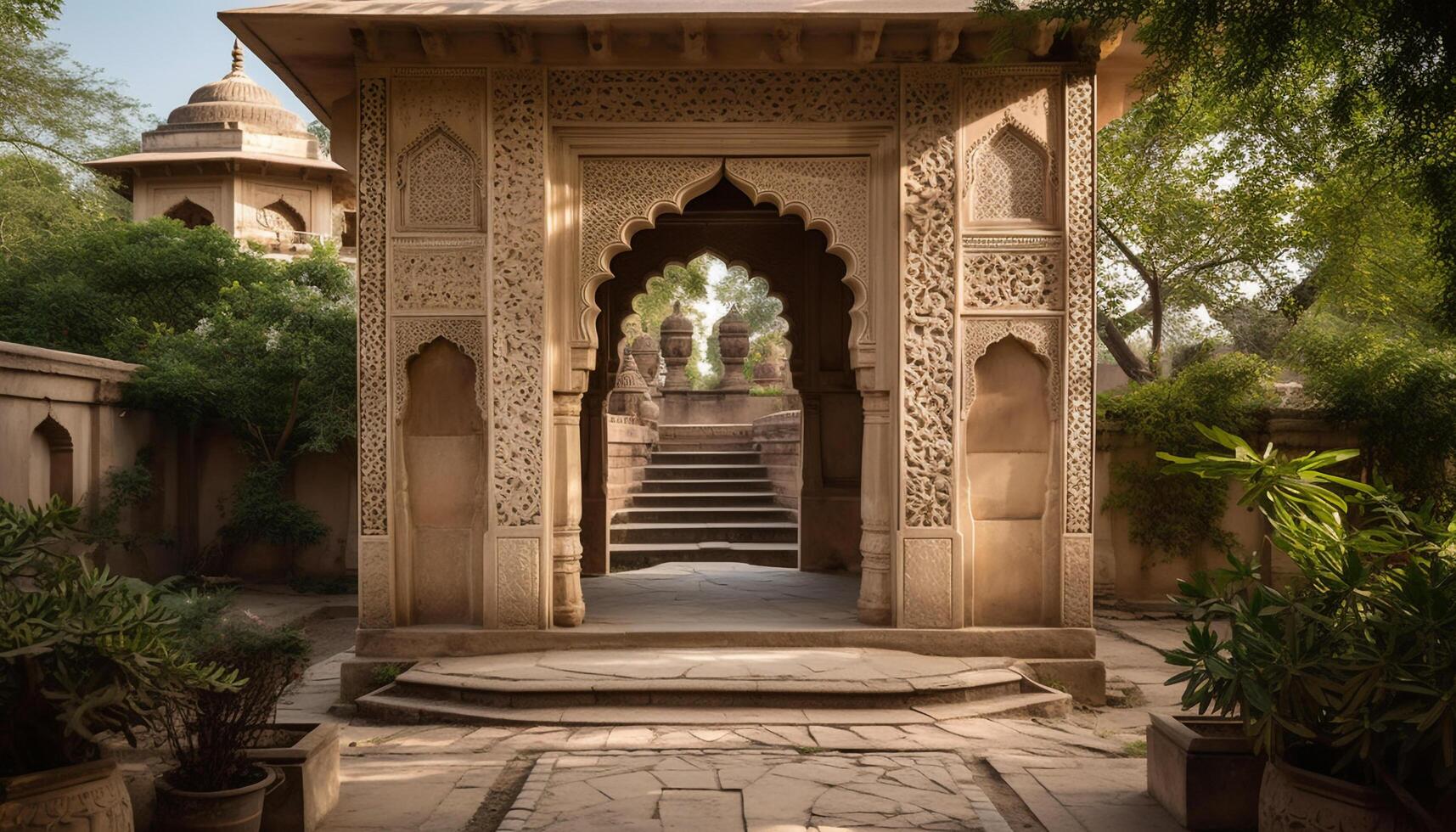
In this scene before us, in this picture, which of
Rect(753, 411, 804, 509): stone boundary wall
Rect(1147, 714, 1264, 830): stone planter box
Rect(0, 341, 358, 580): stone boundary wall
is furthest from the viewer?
Rect(753, 411, 804, 509): stone boundary wall

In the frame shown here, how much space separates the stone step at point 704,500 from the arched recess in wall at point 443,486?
7507mm

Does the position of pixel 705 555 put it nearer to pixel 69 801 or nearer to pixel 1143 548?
pixel 1143 548

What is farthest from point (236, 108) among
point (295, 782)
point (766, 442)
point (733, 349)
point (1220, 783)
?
point (1220, 783)

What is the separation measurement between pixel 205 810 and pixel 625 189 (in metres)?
4.81

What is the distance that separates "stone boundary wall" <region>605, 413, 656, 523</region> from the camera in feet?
48.9

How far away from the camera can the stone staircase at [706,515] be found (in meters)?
13.4

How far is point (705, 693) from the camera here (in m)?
6.73

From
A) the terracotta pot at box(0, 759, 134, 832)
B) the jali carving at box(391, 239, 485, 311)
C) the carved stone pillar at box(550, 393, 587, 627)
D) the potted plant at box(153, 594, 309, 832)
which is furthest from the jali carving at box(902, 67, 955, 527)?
the terracotta pot at box(0, 759, 134, 832)

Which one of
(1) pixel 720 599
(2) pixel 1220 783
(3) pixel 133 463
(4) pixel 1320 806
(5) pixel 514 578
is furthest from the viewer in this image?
(3) pixel 133 463

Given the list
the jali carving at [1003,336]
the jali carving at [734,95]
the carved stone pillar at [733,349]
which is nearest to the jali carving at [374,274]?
the jali carving at [734,95]

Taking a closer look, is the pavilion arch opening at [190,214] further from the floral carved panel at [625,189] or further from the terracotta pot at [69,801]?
the terracotta pot at [69,801]

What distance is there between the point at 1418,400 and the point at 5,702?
37.5ft

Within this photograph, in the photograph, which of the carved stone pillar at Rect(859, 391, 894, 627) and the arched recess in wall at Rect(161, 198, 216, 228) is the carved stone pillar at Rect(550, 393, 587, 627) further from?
the arched recess in wall at Rect(161, 198, 216, 228)

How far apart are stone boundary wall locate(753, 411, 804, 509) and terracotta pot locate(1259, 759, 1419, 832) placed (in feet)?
33.8
